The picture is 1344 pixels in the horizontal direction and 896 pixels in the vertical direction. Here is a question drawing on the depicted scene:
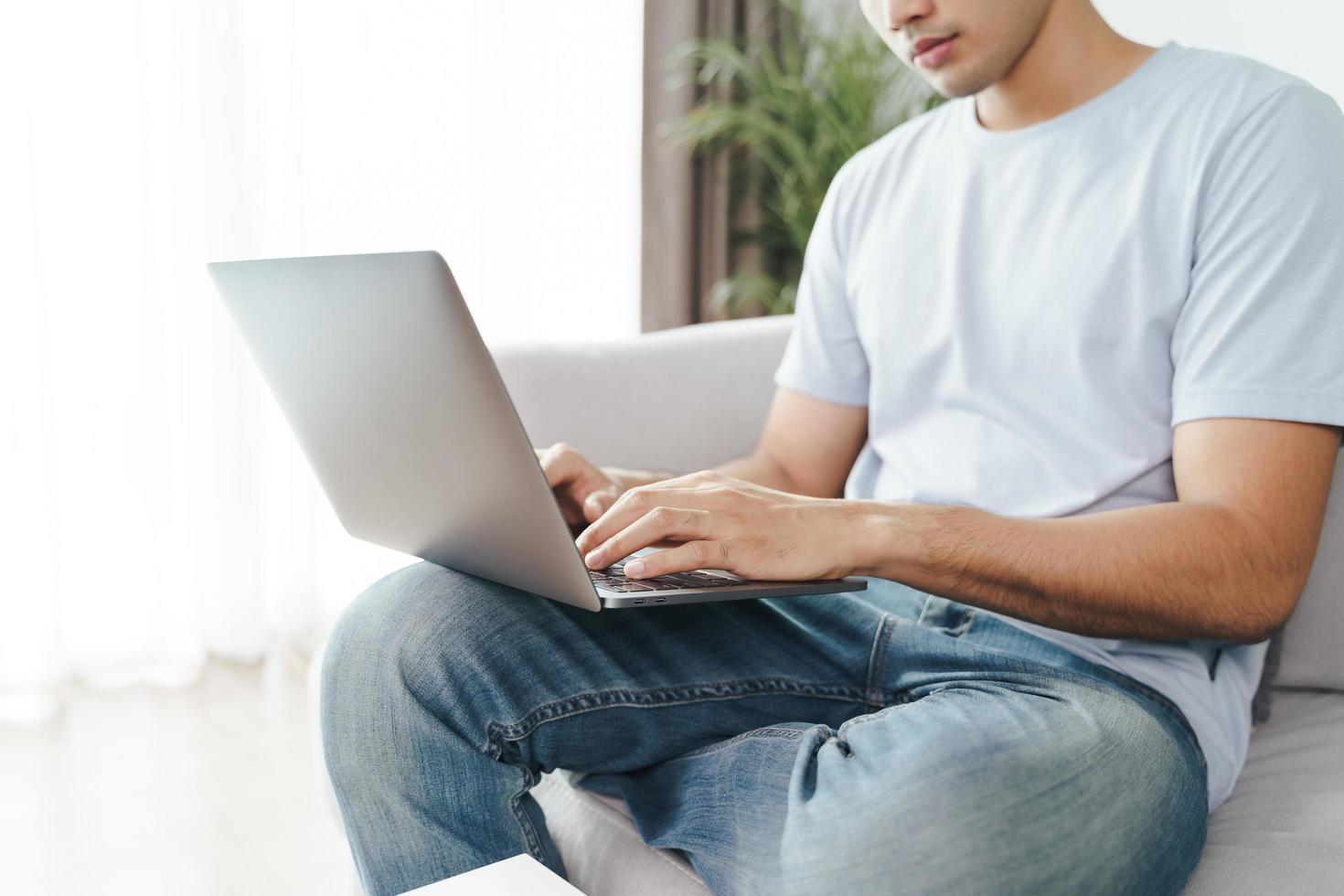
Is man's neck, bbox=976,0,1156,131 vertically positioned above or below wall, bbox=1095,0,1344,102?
below

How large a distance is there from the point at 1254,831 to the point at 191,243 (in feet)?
6.53

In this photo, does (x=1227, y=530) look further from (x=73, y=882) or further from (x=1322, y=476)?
(x=73, y=882)

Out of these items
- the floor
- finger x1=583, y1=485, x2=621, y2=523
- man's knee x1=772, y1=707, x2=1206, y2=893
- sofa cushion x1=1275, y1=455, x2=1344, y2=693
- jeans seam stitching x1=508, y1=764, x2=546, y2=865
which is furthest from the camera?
the floor

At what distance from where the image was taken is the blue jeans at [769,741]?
2.37ft

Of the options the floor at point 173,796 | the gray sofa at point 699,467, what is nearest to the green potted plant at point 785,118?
the gray sofa at point 699,467

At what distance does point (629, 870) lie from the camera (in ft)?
3.02

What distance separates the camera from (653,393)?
147 cm

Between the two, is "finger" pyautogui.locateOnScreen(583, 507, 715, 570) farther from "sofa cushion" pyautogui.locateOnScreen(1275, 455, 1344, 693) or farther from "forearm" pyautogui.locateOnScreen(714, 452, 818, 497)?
"sofa cushion" pyautogui.locateOnScreen(1275, 455, 1344, 693)

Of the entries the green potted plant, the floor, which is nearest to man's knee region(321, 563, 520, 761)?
the floor

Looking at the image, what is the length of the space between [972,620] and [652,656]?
0.98 ft

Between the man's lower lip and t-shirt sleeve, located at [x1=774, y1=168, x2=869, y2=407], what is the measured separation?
20 cm

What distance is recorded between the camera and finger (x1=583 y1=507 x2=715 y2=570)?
863 millimetres

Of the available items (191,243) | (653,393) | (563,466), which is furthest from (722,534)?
(191,243)

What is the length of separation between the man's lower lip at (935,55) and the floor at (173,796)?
4.01 ft
